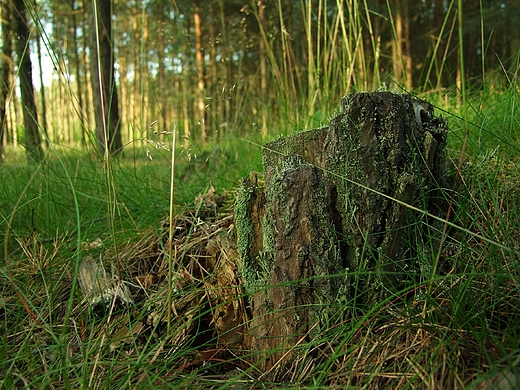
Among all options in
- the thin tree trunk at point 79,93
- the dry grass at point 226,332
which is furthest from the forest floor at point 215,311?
the thin tree trunk at point 79,93

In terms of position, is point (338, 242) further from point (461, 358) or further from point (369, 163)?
point (461, 358)

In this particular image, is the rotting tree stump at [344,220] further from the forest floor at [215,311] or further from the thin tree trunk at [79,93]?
the thin tree trunk at [79,93]

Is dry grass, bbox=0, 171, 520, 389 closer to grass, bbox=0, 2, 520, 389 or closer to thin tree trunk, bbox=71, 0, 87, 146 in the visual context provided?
grass, bbox=0, 2, 520, 389

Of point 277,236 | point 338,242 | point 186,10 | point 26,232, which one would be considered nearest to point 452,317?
point 338,242

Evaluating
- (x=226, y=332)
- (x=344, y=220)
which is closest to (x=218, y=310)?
(x=226, y=332)

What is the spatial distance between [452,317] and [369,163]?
0.41 m

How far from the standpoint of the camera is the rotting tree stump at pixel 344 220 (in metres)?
1.04

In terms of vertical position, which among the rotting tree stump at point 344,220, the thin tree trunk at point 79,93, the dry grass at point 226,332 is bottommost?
the dry grass at point 226,332

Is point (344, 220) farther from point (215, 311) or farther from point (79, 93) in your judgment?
point (79, 93)

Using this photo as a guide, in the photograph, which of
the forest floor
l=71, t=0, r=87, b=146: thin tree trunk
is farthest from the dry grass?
l=71, t=0, r=87, b=146: thin tree trunk

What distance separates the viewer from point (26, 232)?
5.57 feet

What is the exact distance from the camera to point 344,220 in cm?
109

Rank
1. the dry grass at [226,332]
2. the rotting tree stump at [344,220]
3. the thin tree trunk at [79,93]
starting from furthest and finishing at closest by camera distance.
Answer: the thin tree trunk at [79,93], the rotting tree stump at [344,220], the dry grass at [226,332]

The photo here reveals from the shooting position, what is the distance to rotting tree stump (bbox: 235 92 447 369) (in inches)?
40.8
